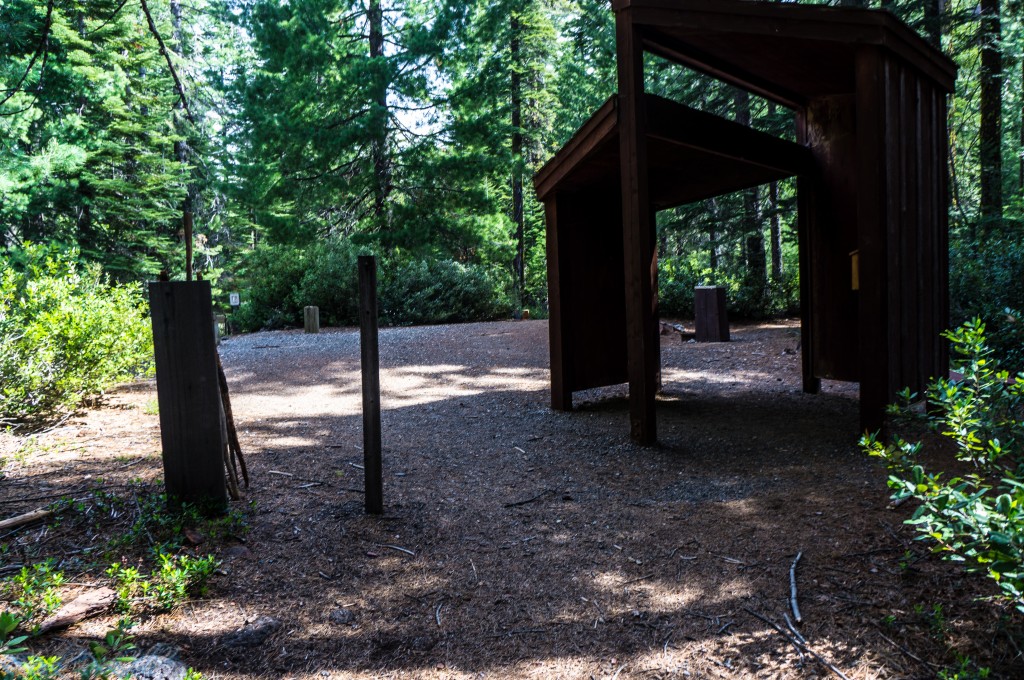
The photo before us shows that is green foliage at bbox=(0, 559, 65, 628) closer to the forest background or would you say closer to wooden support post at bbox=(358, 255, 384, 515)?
wooden support post at bbox=(358, 255, 384, 515)

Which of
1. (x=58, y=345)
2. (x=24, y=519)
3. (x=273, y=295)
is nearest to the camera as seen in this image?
(x=24, y=519)

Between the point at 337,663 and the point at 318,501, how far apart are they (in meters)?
1.62

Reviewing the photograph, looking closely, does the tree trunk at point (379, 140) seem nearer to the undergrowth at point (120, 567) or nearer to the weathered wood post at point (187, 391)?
the weathered wood post at point (187, 391)

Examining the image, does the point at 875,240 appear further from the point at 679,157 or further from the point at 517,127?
the point at 517,127

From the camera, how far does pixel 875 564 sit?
9.44 feet

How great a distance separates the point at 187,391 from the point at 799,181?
19.5 ft

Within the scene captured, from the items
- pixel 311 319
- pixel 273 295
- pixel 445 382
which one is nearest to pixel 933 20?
pixel 445 382

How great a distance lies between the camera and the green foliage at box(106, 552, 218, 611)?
2.67m

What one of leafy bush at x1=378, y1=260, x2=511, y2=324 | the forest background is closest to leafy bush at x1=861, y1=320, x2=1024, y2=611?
the forest background

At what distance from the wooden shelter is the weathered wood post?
3.02 m

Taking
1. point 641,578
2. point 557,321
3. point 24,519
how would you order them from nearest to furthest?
point 641,578 < point 24,519 < point 557,321

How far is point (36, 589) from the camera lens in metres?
2.66

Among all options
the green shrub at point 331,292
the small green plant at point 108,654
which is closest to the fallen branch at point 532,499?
the small green plant at point 108,654

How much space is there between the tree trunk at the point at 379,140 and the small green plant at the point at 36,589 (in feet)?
55.5
